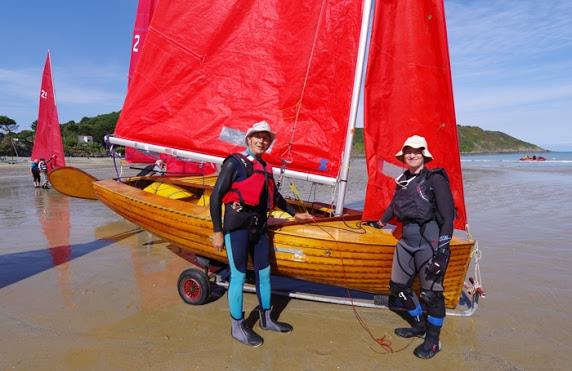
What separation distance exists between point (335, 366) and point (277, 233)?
1.25 m

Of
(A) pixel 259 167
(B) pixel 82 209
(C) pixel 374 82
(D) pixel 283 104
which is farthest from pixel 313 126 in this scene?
(B) pixel 82 209

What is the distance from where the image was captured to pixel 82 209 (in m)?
10.1

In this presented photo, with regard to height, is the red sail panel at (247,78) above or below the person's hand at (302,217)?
above

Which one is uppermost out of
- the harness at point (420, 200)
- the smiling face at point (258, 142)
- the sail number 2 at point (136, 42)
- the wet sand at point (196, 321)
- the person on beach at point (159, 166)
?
the sail number 2 at point (136, 42)

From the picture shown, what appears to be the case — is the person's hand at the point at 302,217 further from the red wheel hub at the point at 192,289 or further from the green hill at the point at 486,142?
the green hill at the point at 486,142

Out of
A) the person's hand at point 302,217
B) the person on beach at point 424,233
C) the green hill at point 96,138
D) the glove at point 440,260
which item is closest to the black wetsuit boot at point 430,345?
the person on beach at point 424,233

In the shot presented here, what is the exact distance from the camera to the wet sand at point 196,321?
3062mm

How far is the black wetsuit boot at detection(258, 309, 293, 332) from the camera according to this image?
3510 mm

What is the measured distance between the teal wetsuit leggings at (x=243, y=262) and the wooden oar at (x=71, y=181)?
16.8ft

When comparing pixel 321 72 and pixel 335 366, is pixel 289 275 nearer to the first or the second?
pixel 335 366

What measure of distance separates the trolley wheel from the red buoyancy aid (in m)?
1.25

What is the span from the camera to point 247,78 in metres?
4.77

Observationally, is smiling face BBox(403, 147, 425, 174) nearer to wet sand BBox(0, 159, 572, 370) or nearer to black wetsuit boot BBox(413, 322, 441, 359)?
black wetsuit boot BBox(413, 322, 441, 359)

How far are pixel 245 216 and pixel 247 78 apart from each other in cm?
225
